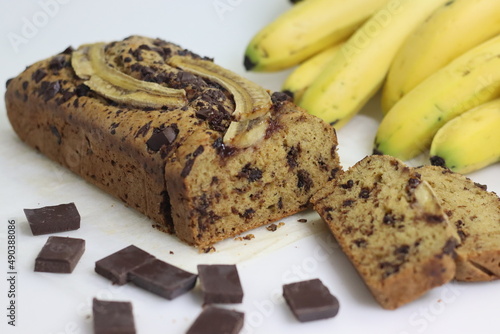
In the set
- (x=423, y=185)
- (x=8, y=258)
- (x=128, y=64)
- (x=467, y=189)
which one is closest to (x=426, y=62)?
(x=467, y=189)

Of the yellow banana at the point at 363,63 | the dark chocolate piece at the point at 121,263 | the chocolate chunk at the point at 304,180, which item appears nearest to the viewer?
the dark chocolate piece at the point at 121,263

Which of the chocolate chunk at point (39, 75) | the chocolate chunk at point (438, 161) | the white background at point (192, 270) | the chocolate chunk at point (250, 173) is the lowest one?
the white background at point (192, 270)

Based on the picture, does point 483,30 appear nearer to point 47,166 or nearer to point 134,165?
point 134,165

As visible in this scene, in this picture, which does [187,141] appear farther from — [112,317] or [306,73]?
[306,73]

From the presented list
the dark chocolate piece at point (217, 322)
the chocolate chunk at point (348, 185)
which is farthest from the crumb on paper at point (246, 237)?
the dark chocolate piece at point (217, 322)

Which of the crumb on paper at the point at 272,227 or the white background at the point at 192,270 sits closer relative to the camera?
the white background at the point at 192,270

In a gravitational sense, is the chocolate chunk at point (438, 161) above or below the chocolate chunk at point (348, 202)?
below

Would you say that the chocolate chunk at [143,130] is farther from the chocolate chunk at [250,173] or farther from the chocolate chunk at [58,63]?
the chocolate chunk at [58,63]
